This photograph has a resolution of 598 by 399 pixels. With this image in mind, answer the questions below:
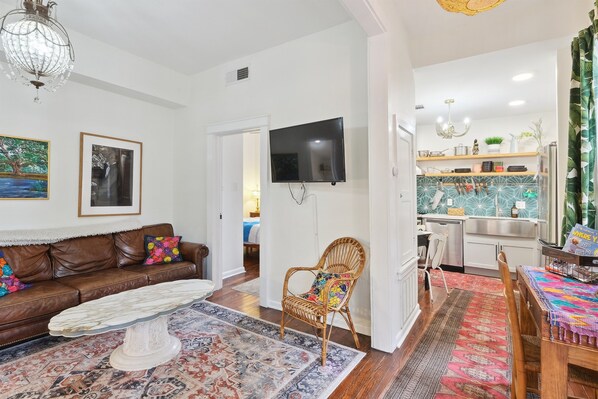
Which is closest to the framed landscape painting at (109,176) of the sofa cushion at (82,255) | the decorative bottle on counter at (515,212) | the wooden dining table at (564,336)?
the sofa cushion at (82,255)

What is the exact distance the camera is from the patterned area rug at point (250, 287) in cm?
391

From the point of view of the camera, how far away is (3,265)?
2648 millimetres

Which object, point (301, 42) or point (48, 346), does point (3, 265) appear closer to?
point (48, 346)

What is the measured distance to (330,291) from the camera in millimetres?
2490

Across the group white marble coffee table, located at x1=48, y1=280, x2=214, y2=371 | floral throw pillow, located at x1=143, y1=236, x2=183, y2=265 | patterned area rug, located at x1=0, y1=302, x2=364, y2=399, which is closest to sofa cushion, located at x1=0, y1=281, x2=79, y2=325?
patterned area rug, located at x1=0, y1=302, x2=364, y2=399

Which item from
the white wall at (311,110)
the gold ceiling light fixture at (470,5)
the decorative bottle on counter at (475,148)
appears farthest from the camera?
the decorative bottle on counter at (475,148)

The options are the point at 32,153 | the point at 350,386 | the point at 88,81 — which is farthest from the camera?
the point at 88,81

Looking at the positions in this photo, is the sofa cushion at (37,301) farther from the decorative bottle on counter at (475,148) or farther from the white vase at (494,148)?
the white vase at (494,148)

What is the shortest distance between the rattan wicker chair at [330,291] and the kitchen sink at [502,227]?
10.3 ft

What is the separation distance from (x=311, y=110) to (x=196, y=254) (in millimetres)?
2322

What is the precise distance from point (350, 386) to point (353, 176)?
172 cm

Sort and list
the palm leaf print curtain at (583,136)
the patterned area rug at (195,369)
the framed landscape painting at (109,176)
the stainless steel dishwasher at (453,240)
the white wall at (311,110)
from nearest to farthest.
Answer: the patterned area rug at (195,369), the palm leaf print curtain at (583,136), the white wall at (311,110), the framed landscape painting at (109,176), the stainless steel dishwasher at (453,240)

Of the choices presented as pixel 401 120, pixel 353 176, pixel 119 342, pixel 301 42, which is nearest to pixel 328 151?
pixel 353 176

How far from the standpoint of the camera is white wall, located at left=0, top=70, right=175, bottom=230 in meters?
3.05
